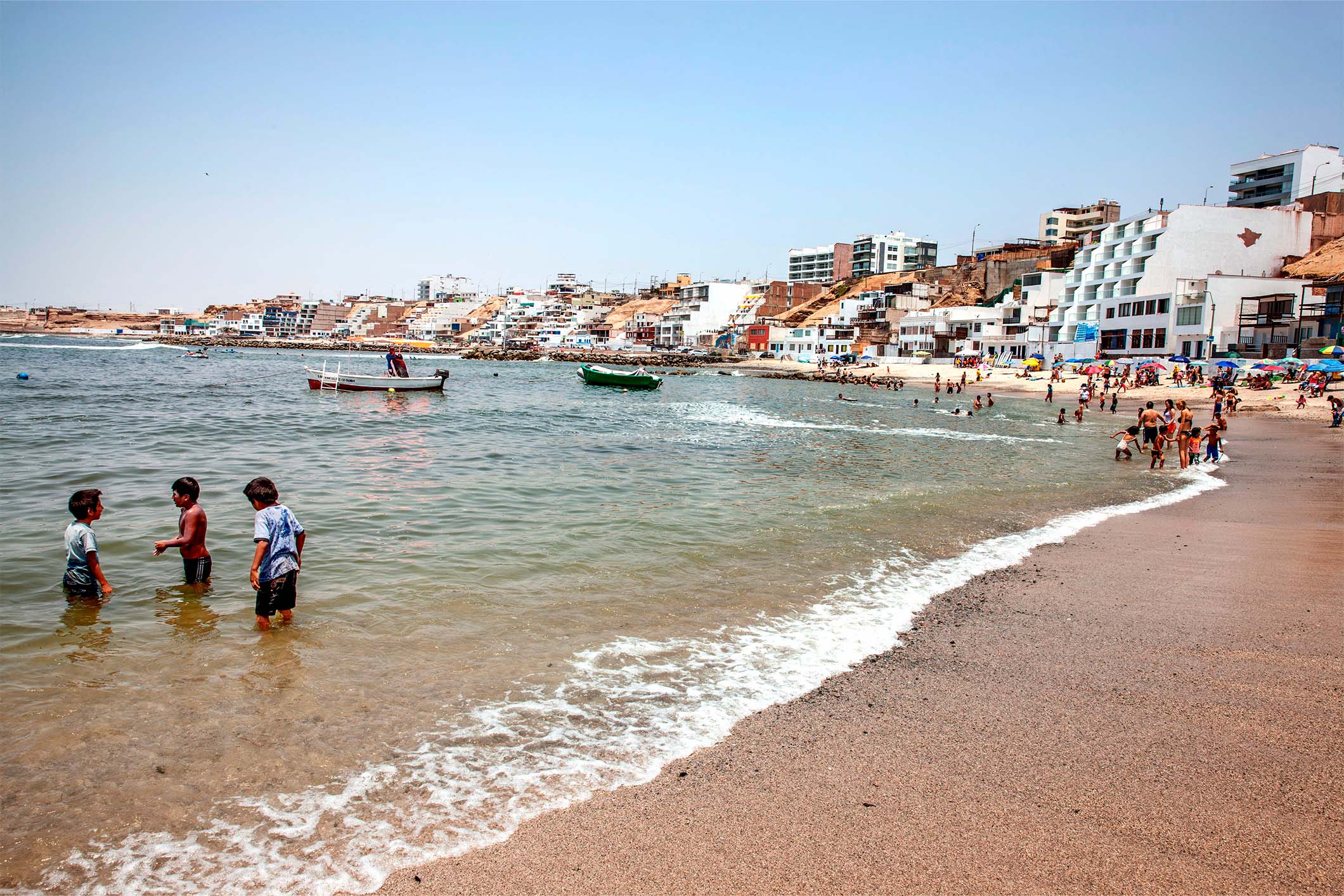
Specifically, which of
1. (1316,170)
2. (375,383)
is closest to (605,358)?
(375,383)

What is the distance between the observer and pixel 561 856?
12.1 feet

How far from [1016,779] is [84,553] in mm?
7994

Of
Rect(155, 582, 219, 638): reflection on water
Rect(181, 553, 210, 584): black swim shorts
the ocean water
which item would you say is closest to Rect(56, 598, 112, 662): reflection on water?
the ocean water

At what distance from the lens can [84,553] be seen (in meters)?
7.02

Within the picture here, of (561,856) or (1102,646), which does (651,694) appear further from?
(1102,646)

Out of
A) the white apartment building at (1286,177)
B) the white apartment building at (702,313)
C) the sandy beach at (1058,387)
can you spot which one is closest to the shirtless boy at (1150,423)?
the sandy beach at (1058,387)

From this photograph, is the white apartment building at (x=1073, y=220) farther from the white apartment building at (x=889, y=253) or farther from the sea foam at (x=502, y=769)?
the sea foam at (x=502, y=769)

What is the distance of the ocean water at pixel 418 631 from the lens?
13.3 feet

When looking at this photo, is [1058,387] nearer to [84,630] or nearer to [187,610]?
[187,610]

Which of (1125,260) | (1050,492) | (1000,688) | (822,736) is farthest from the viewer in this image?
(1125,260)

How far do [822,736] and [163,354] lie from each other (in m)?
119

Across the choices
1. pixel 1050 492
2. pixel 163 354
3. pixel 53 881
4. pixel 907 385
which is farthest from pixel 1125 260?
pixel 163 354

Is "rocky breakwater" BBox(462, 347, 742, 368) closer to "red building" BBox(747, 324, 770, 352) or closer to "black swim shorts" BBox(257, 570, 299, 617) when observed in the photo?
"red building" BBox(747, 324, 770, 352)

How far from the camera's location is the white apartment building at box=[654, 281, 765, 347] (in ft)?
454
